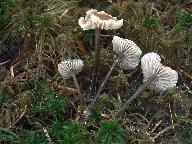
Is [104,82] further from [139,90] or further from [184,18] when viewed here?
[184,18]

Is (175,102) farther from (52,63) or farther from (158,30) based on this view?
(52,63)

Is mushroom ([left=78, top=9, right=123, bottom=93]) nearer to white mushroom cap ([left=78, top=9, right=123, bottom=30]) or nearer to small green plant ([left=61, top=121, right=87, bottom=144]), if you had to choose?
white mushroom cap ([left=78, top=9, right=123, bottom=30])

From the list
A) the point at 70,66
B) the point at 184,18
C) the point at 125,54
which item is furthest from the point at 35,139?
the point at 184,18

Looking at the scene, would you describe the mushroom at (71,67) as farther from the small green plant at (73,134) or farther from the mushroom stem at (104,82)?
the small green plant at (73,134)

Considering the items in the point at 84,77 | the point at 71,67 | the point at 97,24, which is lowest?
the point at 84,77

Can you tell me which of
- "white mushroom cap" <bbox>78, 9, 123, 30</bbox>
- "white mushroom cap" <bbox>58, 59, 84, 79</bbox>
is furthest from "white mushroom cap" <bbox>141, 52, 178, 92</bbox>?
"white mushroom cap" <bbox>58, 59, 84, 79</bbox>

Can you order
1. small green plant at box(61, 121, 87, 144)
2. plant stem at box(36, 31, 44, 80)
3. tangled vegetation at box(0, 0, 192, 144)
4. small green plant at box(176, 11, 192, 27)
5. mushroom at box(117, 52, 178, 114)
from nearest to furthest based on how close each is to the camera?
small green plant at box(61, 121, 87, 144) < tangled vegetation at box(0, 0, 192, 144) < mushroom at box(117, 52, 178, 114) < plant stem at box(36, 31, 44, 80) < small green plant at box(176, 11, 192, 27)

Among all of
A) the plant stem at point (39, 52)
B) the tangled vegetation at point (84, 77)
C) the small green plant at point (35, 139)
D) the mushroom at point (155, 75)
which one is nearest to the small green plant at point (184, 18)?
the tangled vegetation at point (84, 77)

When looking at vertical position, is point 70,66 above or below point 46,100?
above
